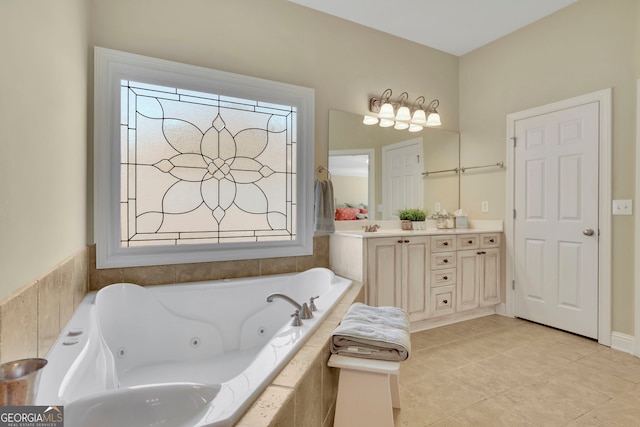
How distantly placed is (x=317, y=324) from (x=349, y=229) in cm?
152

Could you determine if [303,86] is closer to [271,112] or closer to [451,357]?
[271,112]

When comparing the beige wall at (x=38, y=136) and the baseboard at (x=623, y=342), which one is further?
the baseboard at (x=623, y=342)

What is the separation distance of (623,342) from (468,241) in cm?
127

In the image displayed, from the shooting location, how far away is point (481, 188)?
3.46 m

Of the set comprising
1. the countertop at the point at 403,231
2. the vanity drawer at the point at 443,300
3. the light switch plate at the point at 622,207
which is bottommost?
the vanity drawer at the point at 443,300

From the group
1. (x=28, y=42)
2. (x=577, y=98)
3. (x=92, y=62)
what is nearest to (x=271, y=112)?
(x=92, y=62)

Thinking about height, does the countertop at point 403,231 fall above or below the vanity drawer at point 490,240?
above

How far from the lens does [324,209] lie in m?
2.70

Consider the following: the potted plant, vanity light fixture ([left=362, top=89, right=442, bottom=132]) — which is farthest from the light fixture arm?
the potted plant

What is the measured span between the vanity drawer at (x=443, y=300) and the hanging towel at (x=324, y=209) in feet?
3.53

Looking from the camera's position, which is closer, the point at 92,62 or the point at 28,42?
the point at 28,42

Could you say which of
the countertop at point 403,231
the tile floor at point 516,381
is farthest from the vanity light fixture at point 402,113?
the tile floor at point 516,381

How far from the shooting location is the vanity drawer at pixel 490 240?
3133 mm

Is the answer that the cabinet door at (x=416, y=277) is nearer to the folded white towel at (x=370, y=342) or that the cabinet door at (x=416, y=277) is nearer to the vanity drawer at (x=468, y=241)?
the vanity drawer at (x=468, y=241)
